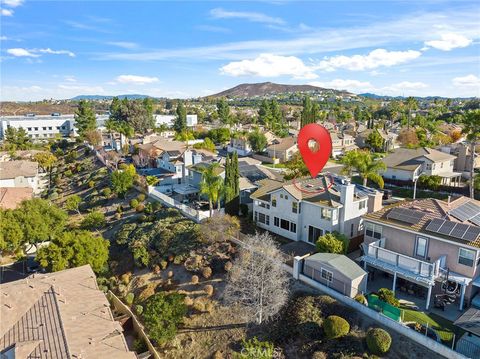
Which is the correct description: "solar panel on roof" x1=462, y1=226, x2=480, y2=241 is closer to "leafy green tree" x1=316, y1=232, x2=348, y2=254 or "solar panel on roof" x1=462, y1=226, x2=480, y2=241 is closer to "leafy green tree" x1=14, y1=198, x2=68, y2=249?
"leafy green tree" x1=316, y1=232, x2=348, y2=254

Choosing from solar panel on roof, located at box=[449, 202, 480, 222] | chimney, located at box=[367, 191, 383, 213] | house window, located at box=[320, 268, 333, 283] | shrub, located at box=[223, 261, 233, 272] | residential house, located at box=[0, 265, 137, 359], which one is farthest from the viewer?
chimney, located at box=[367, 191, 383, 213]

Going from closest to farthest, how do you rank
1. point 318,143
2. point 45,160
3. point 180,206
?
point 318,143, point 180,206, point 45,160

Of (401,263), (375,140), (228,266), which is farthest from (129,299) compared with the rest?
(375,140)

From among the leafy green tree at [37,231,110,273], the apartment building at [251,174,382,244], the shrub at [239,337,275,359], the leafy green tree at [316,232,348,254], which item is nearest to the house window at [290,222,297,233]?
the apartment building at [251,174,382,244]

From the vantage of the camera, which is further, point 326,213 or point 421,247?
point 326,213

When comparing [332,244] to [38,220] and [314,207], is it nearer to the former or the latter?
[314,207]

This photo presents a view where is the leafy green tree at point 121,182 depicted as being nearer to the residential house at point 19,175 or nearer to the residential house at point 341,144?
the residential house at point 19,175
